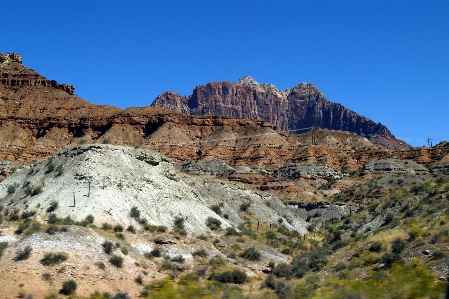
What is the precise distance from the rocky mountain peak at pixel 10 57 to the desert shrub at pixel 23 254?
108107 millimetres

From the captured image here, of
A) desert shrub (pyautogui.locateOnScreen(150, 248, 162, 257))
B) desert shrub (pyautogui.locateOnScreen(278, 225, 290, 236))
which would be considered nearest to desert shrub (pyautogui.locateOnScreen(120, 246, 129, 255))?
desert shrub (pyautogui.locateOnScreen(150, 248, 162, 257))

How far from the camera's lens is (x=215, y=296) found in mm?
7832

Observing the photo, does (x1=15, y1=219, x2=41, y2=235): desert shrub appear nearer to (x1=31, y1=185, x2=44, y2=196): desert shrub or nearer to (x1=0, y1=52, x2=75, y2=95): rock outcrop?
(x1=31, y1=185, x2=44, y2=196): desert shrub

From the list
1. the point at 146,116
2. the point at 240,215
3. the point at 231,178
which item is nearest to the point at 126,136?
the point at 146,116

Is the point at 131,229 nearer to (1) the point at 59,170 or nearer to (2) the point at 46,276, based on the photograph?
(1) the point at 59,170

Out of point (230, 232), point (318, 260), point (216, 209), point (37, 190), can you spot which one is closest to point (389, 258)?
point (318, 260)

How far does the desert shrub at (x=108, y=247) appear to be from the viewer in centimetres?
2752

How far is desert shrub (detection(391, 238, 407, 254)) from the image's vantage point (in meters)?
25.0

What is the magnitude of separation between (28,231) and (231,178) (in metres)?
45.8

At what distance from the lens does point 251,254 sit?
34406 mm

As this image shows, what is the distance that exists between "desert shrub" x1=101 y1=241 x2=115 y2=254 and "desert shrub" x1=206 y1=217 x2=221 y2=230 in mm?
13670

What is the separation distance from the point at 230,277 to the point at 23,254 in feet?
36.9

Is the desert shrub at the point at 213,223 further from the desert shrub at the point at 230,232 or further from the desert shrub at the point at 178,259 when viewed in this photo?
the desert shrub at the point at 178,259

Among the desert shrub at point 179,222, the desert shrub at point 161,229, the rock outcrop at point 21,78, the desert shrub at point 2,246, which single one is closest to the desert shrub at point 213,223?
the desert shrub at point 179,222
